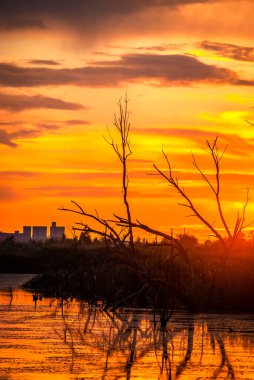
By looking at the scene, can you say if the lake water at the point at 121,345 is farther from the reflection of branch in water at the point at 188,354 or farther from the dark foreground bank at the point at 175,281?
the dark foreground bank at the point at 175,281

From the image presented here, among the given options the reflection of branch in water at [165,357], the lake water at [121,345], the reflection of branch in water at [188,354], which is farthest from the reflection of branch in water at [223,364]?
the reflection of branch in water at [165,357]

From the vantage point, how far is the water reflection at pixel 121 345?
43.8ft

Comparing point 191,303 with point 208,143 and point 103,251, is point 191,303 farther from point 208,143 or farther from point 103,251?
point 208,143

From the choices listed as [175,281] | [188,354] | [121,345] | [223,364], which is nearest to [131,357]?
[188,354]

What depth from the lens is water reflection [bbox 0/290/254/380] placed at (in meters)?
13.3

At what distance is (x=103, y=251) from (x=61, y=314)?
2391 mm

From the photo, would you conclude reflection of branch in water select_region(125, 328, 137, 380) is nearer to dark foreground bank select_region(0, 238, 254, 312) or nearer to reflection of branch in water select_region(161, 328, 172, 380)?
reflection of branch in water select_region(161, 328, 172, 380)

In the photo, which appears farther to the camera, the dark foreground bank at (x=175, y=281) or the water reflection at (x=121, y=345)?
the dark foreground bank at (x=175, y=281)

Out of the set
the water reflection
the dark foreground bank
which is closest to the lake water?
the water reflection

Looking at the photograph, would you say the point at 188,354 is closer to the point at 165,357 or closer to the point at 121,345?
the point at 165,357

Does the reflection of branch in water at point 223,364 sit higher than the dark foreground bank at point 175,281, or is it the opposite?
the dark foreground bank at point 175,281

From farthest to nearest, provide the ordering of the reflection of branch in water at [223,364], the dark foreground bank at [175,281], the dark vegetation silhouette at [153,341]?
the dark foreground bank at [175,281], the dark vegetation silhouette at [153,341], the reflection of branch in water at [223,364]

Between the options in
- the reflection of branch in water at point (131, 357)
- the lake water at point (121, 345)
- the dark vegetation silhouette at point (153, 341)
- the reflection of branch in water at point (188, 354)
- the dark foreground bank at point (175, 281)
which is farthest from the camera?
the dark foreground bank at point (175, 281)

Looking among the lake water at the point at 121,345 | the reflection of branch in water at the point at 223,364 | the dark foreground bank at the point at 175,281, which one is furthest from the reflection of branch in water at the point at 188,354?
the dark foreground bank at the point at 175,281
